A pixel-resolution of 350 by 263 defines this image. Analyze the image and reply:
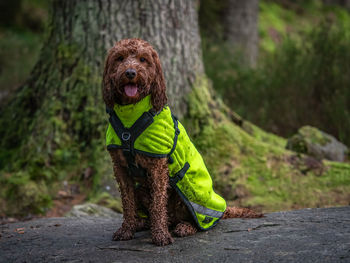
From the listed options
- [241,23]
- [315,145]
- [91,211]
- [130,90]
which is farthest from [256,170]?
[241,23]

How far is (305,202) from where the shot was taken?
5059mm

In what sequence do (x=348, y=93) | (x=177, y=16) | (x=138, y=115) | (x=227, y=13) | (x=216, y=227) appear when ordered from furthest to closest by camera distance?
1. (x=227, y=13)
2. (x=348, y=93)
3. (x=177, y=16)
4. (x=216, y=227)
5. (x=138, y=115)

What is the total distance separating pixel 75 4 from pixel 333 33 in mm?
4809

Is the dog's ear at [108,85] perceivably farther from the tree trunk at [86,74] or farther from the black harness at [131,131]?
the tree trunk at [86,74]

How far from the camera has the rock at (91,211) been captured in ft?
15.8

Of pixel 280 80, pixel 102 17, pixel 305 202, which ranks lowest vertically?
pixel 305 202

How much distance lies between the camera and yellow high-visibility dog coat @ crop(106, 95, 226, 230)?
10.6 ft

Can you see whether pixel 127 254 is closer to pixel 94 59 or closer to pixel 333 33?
pixel 94 59

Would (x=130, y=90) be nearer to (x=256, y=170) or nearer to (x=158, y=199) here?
(x=158, y=199)

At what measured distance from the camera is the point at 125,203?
3412 mm

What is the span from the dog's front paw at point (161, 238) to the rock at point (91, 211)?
1718mm

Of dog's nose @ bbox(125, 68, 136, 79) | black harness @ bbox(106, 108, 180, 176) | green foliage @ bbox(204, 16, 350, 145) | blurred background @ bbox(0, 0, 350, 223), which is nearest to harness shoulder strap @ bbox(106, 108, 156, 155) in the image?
black harness @ bbox(106, 108, 180, 176)

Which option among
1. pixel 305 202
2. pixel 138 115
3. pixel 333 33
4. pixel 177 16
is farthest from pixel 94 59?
pixel 333 33

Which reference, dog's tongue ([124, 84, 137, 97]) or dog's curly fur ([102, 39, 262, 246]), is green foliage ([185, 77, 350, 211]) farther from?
dog's tongue ([124, 84, 137, 97])
